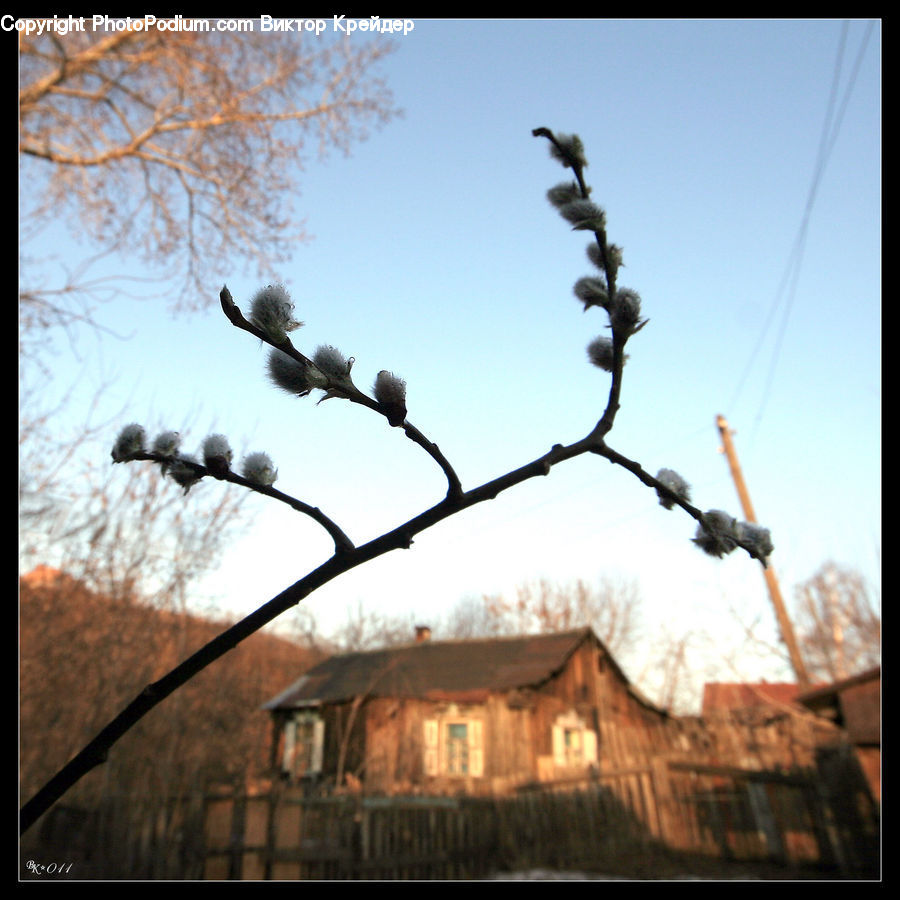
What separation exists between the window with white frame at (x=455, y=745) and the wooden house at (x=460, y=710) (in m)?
0.02

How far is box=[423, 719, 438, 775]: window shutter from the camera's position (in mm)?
15656

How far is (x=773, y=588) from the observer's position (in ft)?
48.0

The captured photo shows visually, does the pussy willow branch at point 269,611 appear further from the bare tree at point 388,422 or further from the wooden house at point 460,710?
the wooden house at point 460,710

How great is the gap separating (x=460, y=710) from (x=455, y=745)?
80cm

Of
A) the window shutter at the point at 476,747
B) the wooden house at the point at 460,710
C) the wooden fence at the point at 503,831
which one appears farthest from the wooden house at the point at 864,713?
the window shutter at the point at 476,747

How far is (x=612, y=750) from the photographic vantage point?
18688mm

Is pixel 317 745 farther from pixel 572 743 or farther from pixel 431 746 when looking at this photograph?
pixel 572 743

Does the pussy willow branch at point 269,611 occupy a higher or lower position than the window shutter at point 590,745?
higher

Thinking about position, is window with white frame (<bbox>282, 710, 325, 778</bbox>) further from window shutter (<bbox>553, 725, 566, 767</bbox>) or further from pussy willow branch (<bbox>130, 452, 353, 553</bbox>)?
pussy willow branch (<bbox>130, 452, 353, 553</bbox>)

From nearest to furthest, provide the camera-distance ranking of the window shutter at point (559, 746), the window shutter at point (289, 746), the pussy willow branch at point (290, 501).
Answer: the pussy willow branch at point (290, 501), the window shutter at point (559, 746), the window shutter at point (289, 746)

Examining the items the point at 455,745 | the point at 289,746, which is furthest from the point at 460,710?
the point at 289,746

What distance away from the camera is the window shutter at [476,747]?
15.9 m

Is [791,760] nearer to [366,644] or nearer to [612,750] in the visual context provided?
[612,750]
